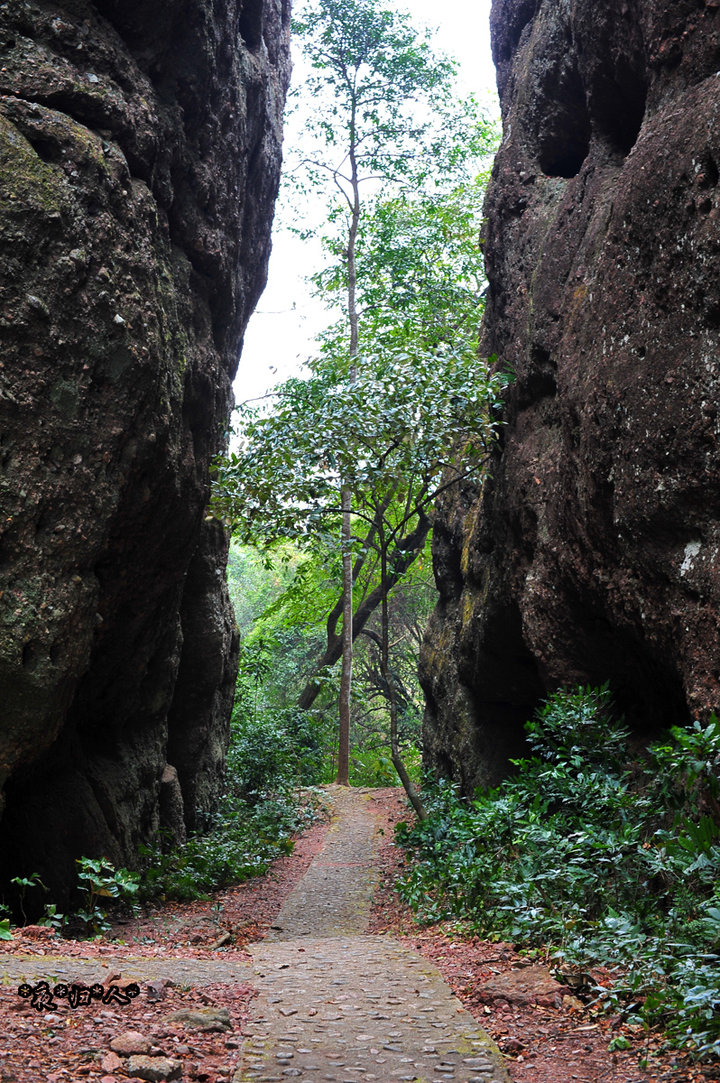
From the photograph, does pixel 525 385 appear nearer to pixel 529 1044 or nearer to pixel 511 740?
pixel 511 740

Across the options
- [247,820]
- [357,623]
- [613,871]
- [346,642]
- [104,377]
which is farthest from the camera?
[357,623]

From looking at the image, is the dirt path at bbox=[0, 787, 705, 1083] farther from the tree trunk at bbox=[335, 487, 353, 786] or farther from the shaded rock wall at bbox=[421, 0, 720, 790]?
the tree trunk at bbox=[335, 487, 353, 786]

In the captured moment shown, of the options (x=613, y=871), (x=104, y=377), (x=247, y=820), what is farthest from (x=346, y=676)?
(x=613, y=871)

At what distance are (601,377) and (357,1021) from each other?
209 inches

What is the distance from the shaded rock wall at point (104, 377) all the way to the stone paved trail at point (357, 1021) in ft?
9.65

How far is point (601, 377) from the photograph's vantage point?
695 centimetres

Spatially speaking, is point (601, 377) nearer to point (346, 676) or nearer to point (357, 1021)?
point (357, 1021)

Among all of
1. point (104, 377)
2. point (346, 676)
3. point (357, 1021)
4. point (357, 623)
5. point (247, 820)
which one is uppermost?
point (357, 623)

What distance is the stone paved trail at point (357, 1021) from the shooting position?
356 cm

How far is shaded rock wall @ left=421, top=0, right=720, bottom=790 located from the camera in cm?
571

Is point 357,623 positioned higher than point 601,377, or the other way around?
point 357,623

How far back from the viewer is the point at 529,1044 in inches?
153

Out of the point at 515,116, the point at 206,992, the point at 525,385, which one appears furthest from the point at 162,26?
the point at 206,992

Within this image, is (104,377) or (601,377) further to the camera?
(104,377)
